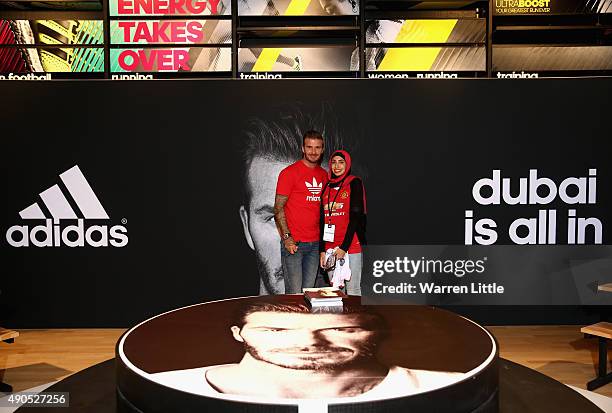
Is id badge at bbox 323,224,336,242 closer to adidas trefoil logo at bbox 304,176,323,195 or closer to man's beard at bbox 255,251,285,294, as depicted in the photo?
adidas trefoil logo at bbox 304,176,323,195

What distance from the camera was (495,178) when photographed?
4.95m

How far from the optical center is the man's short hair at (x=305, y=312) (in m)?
2.53

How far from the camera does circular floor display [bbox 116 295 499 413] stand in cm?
178

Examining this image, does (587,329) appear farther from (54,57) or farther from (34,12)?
(34,12)

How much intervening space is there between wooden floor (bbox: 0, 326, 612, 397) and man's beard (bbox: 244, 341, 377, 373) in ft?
6.65

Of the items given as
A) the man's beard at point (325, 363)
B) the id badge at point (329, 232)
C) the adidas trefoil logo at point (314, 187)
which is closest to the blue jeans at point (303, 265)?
the id badge at point (329, 232)

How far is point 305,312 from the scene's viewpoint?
271cm

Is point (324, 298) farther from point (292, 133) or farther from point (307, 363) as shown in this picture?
point (292, 133)

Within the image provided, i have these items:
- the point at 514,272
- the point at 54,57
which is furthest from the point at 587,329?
the point at 54,57

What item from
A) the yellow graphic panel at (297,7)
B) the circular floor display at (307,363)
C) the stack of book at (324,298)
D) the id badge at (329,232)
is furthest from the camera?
the yellow graphic panel at (297,7)

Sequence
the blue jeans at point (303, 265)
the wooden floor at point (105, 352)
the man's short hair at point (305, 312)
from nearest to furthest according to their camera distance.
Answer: the man's short hair at point (305, 312)
the wooden floor at point (105, 352)
the blue jeans at point (303, 265)

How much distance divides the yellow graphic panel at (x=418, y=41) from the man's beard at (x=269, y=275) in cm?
190

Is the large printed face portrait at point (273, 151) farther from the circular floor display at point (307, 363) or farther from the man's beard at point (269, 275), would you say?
the circular floor display at point (307, 363)

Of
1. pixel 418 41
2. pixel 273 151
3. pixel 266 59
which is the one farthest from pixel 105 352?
pixel 418 41
